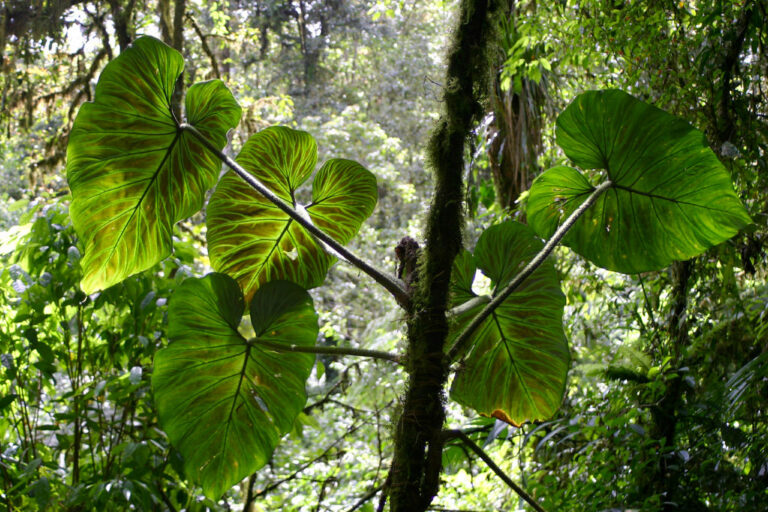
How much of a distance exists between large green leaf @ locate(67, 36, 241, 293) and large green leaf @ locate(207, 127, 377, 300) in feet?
0.22

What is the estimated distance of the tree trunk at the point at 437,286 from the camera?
0.92 meters

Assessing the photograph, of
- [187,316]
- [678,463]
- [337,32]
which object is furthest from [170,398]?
[337,32]

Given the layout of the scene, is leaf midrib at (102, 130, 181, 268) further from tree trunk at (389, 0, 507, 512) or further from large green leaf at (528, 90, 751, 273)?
large green leaf at (528, 90, 751, 273)

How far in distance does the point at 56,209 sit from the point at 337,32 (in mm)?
7919

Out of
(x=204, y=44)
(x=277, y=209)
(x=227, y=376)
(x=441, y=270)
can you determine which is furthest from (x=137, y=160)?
(x=204, y=44)

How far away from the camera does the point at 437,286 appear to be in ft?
3.04

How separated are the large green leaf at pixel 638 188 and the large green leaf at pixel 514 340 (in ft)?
0.36

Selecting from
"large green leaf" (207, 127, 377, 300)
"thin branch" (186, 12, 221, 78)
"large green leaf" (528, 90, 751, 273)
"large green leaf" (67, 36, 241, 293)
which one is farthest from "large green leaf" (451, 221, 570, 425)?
"thin branch" (186, 12, 221, 78)

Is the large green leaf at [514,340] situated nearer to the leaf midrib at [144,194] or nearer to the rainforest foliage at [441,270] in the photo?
the rainforest foliage at [441,270]

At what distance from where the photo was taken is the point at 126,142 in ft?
3.83

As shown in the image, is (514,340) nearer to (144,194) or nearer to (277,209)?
(277,209)

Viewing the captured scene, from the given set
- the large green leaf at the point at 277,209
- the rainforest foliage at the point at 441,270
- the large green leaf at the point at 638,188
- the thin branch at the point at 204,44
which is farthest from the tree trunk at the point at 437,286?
the thin branch at the point at 204,44

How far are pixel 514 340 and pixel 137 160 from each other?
0.87 meters

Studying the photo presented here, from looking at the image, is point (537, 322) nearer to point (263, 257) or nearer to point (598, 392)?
point (263, 257)
